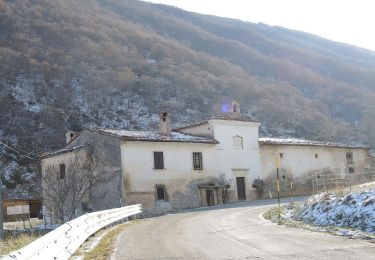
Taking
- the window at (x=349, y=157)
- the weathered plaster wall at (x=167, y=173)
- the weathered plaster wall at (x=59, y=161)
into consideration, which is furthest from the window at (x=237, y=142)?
the window at (x=349, y=157)

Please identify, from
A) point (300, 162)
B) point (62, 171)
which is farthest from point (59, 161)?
point (300, 162)

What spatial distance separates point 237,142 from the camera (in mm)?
42875

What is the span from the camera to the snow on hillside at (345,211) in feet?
45.9

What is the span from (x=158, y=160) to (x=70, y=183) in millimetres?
6230

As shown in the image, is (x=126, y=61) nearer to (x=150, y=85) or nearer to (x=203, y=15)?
(x=150, y=85)

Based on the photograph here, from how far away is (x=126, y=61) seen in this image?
301ft

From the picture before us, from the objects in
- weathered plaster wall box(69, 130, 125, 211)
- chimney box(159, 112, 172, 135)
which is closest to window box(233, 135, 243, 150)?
chimney box(159, 112, 172, 135)

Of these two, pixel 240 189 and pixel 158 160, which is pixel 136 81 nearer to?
pixel 240 189

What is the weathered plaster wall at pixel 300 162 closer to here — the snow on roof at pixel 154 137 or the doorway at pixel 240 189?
the doorway at pixel 240 189

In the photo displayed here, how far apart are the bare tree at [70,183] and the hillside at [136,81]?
57.3ft

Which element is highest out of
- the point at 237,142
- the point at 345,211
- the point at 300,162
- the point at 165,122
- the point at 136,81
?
the point at 136,81

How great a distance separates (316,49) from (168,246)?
14356 cm

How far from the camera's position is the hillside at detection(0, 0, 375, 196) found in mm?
66438

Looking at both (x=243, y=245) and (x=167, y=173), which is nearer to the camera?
(x=243, y=245)
